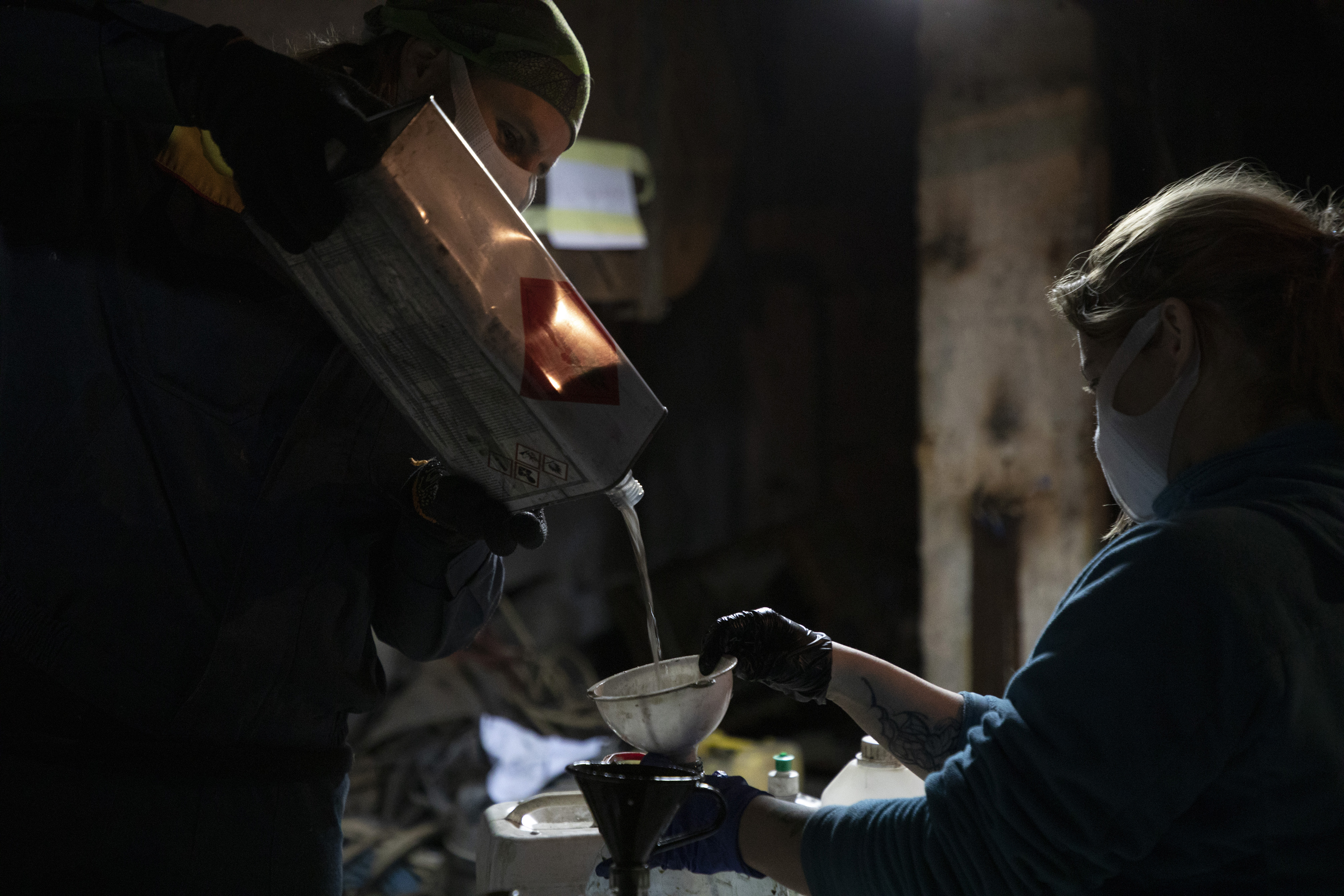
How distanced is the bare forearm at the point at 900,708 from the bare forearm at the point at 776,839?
0.37 meters

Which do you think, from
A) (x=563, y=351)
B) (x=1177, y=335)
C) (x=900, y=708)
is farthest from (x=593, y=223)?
(x=1177, y=335)

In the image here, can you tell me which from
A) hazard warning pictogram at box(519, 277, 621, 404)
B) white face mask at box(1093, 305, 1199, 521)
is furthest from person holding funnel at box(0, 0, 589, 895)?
white face mask at box(1093, 305, 1199, 521)

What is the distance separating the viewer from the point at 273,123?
48.9 inches

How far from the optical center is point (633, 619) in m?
5.55

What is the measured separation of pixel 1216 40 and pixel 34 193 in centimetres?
349

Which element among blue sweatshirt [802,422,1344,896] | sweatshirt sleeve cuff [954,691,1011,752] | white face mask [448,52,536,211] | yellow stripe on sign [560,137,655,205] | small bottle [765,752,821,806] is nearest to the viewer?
blue sweatshirt [802,422,1344,896]

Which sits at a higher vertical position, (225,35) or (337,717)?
(225,35)

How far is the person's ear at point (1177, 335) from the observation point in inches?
54.8

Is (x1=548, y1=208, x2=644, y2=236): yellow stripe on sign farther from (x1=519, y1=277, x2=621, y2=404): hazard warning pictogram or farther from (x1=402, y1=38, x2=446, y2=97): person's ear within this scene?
(x1=519, y1=277, x2=621, y2=404): hazard warning pictogram

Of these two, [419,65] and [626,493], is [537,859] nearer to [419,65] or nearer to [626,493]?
[626,493]

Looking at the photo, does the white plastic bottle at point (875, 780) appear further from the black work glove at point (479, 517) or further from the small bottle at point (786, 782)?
the black work glove at point (479, 517)

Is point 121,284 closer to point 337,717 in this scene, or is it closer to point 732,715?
point 337,717

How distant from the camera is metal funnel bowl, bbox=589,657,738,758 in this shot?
1.54 m

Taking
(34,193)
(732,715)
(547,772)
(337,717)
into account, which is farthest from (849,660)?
(732,715)
